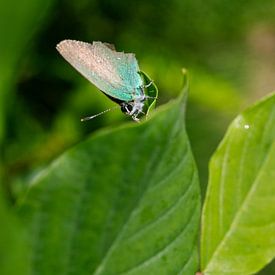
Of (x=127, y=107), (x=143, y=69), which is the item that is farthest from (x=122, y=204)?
(x=143, y=69)

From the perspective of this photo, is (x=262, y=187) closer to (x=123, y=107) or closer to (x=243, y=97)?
(x=123, y=107)

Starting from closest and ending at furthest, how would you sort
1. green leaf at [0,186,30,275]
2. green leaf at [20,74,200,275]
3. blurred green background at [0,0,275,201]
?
green leaf at [0,186,30,275]
green leaf at [20,74,200,275]
blurred green background at [0,0,275,201]

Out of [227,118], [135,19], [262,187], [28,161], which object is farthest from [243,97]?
[262,187]

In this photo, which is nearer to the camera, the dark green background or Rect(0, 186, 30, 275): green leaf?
Rect(0, 186, 30, 275): green leaf

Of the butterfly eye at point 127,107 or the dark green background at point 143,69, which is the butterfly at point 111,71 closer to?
the butterfly eye at point 127,107

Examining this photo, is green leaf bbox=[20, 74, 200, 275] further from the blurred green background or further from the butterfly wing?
the blurred green background

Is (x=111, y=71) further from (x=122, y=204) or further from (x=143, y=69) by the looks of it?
(x=143, y=69)

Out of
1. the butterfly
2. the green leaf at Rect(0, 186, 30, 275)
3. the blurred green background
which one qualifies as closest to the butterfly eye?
the butterfly
